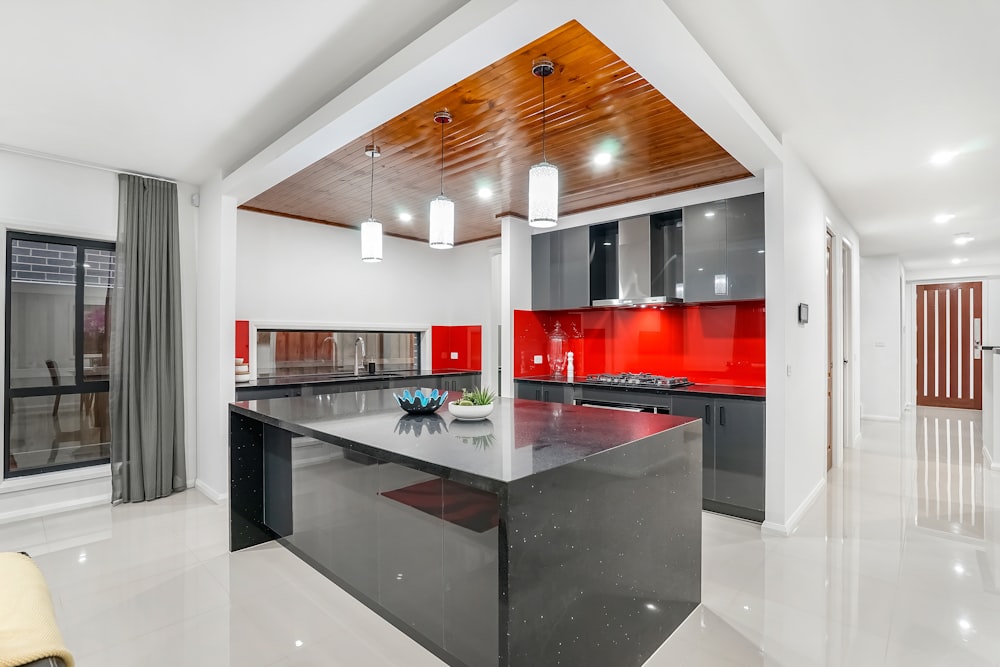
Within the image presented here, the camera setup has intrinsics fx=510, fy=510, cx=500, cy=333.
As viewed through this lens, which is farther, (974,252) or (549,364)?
(974,252)

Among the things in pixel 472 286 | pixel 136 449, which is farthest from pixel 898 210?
pixel 136 449

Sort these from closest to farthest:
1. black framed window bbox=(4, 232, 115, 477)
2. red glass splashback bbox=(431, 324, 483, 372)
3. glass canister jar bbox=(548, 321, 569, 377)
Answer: black framed window bbox=(4, 232, 115, 477) → glass canister jar bbox=(548, 321, 569, 377) → red glass splashback bbox=(431, 324, 483, 372)

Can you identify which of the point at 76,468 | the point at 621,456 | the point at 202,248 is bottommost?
the point at 76,468

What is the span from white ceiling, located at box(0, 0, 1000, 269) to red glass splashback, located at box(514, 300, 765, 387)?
1344 mm

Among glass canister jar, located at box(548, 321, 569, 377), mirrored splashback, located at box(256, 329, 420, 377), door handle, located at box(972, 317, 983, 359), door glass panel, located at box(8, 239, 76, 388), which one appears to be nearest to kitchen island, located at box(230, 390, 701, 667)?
door glass panel, located at box(8, 239, 76, 388)

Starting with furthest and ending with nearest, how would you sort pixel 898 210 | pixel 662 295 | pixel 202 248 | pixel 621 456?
pixel 898 210 < pixel 662 295 < pixel 202 248 < pixel 621 456

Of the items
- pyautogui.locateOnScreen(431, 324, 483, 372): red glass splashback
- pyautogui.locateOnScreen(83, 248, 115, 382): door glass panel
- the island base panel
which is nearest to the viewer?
the island base panel

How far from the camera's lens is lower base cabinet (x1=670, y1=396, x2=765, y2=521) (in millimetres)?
3371

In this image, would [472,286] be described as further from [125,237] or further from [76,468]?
[76,468]

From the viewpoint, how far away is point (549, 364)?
17.4 ft

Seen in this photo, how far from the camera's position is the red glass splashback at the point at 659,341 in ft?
13.6

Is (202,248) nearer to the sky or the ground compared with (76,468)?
nearer to the sky

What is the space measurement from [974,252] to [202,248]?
953 cm

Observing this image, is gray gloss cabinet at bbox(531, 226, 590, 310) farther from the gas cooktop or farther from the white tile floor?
the white tile floor
